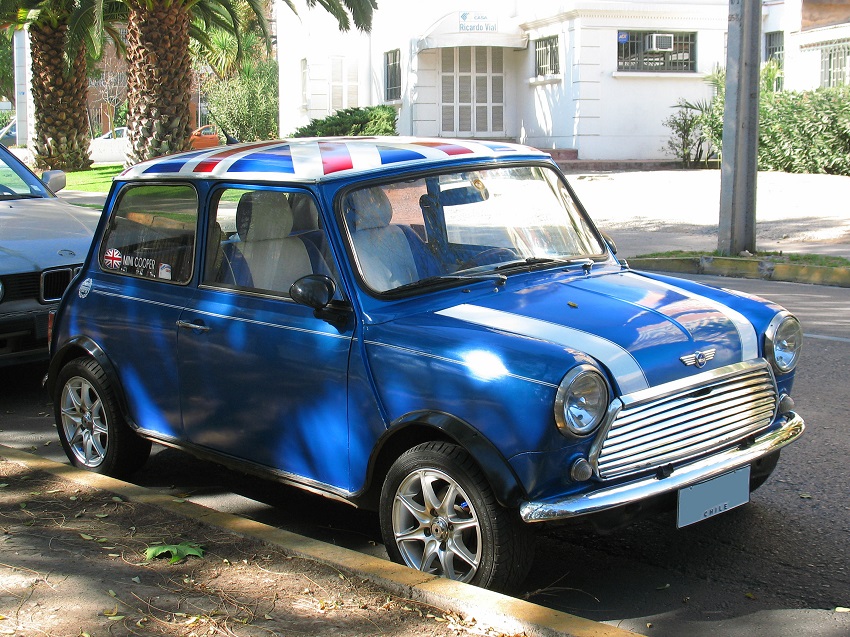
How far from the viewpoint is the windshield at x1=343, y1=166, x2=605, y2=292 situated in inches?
175

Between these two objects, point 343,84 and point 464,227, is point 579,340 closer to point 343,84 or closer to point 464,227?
point 464,227

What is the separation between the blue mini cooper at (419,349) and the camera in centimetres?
372

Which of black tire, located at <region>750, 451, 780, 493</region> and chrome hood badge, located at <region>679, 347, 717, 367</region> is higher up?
chrome hood badge, located at <region>679, 347, 717, 367</region>

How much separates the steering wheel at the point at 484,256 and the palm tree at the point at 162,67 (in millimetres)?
18234

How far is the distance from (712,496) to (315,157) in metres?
2.15

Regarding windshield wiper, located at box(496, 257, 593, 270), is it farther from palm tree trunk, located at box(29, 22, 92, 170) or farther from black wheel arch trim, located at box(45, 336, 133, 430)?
palm tree trunk, located at box(29, 22, 92, 170)

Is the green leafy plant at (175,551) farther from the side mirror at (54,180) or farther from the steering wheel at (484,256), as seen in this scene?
the side mirror at (54,180)

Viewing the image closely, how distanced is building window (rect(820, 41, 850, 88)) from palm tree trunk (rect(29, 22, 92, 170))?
18546mm

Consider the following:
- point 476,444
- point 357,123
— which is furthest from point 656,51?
point 476,444

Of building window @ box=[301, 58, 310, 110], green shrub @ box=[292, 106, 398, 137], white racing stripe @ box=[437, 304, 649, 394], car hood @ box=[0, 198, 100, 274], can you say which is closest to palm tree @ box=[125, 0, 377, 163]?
green shrub @ box=[292, 106, 398, 137]

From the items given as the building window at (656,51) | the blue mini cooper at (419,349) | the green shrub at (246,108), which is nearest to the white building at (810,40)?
the building window at (656,51)

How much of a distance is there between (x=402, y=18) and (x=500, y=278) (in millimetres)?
30259

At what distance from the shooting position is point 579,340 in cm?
382

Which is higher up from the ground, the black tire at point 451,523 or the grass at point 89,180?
the grass at point 89,180
